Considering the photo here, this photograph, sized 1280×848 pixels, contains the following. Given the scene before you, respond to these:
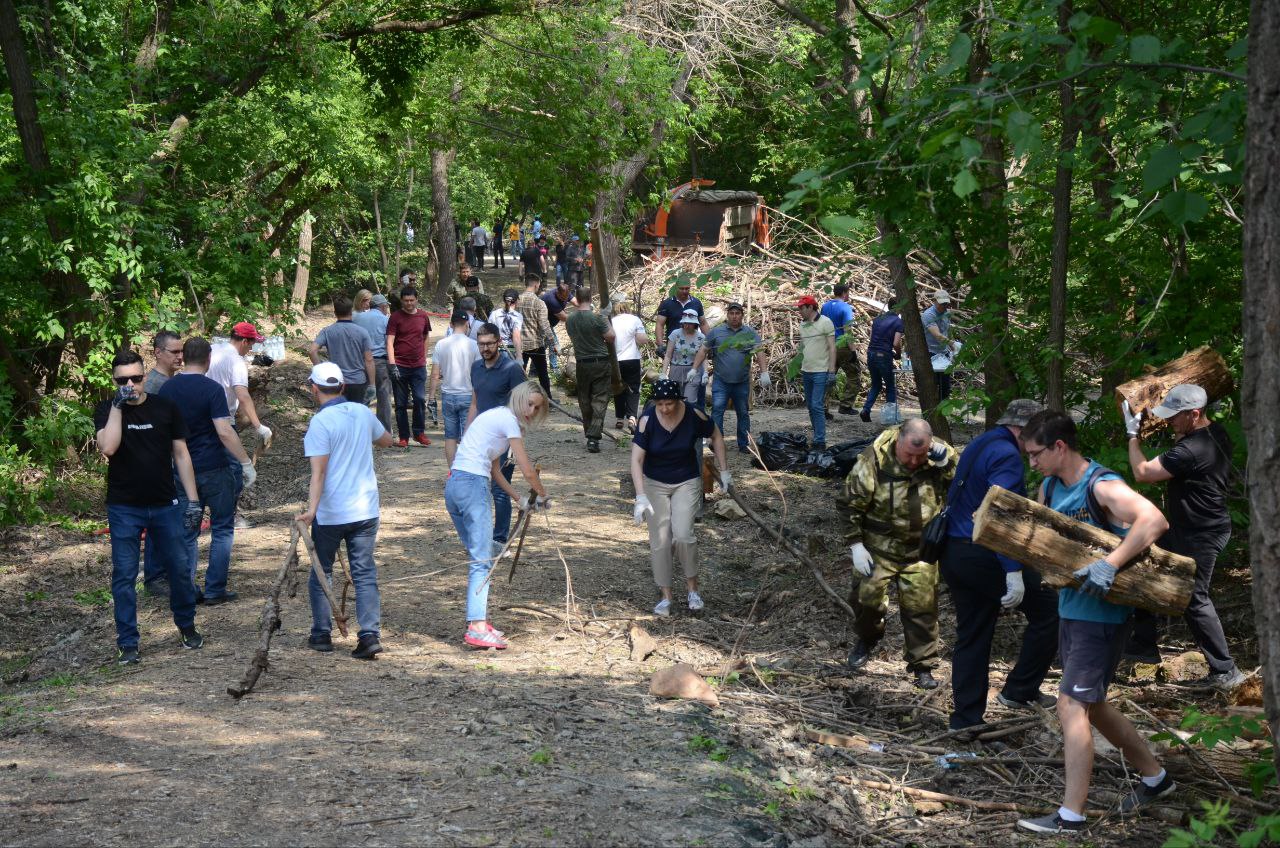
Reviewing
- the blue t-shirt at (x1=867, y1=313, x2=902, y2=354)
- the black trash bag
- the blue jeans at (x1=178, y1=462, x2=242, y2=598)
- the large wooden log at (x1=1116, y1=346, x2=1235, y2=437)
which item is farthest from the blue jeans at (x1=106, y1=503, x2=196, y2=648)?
the blue t-shirt at (x1=867, y1=313, x2=902, y2=354)

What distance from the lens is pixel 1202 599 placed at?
6973 mm

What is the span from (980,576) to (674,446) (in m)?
2.77

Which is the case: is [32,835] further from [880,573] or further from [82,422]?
[82,422]

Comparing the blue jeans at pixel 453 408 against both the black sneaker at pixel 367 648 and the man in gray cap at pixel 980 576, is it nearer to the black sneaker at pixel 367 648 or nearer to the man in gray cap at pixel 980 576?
the black sneaker at pixel 367 648

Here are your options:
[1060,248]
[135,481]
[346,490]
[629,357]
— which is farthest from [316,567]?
[629,357]

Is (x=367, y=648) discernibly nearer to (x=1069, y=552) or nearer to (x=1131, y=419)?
(x=1069, y=552)

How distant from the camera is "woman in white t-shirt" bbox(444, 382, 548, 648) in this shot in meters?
7.61

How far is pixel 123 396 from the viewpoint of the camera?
23.6ft

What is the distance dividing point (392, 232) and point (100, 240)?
1938 centimetres

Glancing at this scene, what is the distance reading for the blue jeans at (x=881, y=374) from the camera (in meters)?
15.4

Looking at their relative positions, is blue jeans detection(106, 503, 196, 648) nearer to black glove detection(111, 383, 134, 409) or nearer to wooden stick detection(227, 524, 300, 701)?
black glove detection(111, 383, 134, 409)

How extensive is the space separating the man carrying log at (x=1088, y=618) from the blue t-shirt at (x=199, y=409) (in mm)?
5691

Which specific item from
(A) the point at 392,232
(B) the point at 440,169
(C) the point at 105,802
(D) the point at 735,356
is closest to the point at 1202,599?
(C) the point at 105,802

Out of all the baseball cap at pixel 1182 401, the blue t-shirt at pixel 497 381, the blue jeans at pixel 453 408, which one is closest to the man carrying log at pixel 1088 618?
the baseball cap at pixel 1182 401
